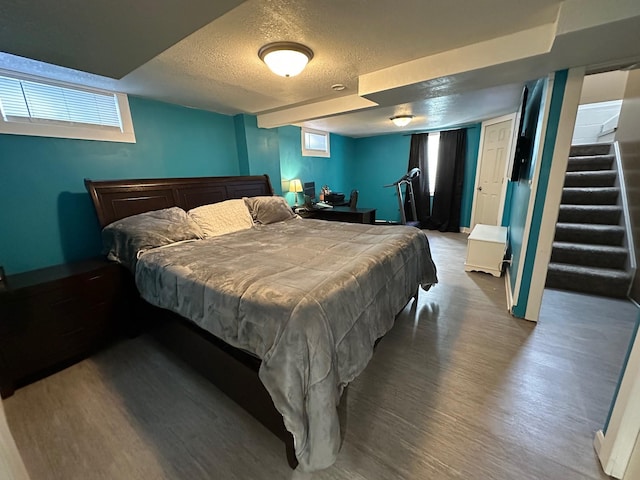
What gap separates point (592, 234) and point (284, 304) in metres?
4.06

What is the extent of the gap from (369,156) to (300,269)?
5592mm

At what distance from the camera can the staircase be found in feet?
9.41

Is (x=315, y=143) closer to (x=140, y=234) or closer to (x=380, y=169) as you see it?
(x=380, y=169)

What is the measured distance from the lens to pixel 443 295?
2.89 metres

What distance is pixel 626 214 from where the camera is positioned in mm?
3021

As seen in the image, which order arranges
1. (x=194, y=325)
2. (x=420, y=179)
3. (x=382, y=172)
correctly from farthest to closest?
(x=382, y=172) → (x=420, y=179) → (x=194, y=325)

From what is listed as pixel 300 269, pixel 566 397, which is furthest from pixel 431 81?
pixel 566 397

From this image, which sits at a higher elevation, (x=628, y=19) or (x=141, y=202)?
(x=628, y=19)

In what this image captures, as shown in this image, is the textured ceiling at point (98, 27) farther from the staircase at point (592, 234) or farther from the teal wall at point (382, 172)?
the teal wall at point (382, 172)

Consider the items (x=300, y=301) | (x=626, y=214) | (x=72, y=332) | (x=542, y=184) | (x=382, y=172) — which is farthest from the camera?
(x=382, y=172)

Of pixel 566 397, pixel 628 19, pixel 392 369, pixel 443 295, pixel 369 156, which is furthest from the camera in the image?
pixel 369 156

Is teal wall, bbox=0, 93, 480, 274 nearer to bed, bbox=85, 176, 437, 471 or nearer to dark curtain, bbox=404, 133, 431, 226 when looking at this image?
bed, bbox=85, 176, 437, 471

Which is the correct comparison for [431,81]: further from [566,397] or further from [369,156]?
[369,156]

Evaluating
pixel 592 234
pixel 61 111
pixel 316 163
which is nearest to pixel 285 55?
pixel 61 111
